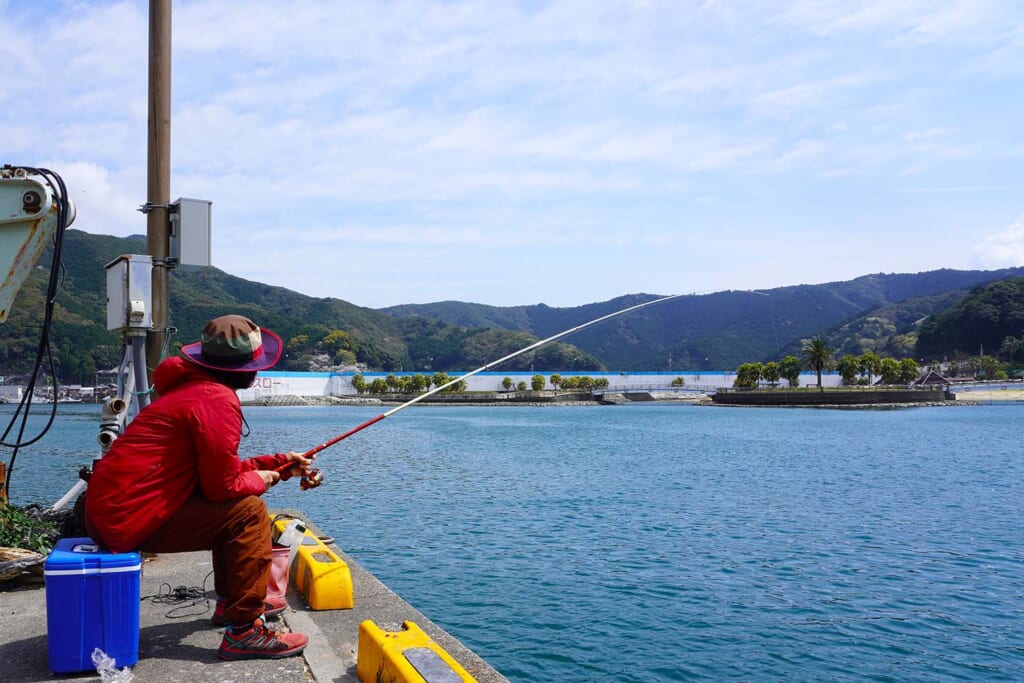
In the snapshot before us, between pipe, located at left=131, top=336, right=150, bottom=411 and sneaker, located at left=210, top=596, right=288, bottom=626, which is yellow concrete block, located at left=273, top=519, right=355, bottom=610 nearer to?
sneaker, located at left=210, top=596, right=288, bottom=626

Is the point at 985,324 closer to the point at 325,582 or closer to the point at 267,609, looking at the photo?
the point at 325,582

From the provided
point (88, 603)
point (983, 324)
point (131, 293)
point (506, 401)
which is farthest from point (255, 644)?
point (983, 324)

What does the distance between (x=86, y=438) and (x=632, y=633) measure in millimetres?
45162

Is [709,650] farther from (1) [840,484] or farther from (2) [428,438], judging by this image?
(2) [428,438]

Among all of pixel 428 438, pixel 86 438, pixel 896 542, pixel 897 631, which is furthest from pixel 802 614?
pixel 86 438

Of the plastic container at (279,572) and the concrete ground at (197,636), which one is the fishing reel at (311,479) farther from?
the concrete ground at (197,636)

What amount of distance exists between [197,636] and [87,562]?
4.06ft

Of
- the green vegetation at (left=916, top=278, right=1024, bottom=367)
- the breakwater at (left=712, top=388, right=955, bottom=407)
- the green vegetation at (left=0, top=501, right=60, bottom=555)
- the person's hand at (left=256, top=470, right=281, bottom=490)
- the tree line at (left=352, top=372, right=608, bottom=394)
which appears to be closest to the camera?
the person's hand at (left=256, top=470, right=281, bottom=490)

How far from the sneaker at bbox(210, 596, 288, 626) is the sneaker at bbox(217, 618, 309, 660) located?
40cm

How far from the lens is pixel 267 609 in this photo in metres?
4.98

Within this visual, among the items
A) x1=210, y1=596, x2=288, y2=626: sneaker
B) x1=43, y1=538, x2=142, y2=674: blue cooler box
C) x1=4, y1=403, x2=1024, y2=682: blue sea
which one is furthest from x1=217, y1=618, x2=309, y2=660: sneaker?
x1=4, y1=403, x2=1024, y2=682: blue sea

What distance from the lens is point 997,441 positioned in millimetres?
39656

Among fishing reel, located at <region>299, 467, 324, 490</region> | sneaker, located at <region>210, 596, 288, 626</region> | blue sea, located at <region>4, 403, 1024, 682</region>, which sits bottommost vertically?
blue sea, located at <region>4, 403, 1024, 682</region>

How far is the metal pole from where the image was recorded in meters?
6.76
